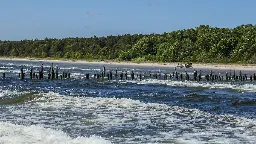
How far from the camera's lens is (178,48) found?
12500cm

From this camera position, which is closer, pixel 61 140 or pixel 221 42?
pixel 61 140

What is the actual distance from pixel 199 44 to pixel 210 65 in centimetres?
1725

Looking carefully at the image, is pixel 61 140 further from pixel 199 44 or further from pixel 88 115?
pixel 199 44

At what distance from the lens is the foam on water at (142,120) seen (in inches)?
746

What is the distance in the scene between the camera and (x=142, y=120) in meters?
23.8

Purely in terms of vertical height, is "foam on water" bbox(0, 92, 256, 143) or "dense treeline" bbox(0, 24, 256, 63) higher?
"dense treeline" bbox(0, 24, 256, 63)

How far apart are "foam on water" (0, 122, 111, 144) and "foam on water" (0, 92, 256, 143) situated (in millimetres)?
1352

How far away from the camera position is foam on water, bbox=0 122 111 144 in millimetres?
17562

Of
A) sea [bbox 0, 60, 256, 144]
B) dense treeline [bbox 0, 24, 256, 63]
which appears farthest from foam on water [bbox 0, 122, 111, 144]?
dense treeline [bbox 0, 24, 256, 63]

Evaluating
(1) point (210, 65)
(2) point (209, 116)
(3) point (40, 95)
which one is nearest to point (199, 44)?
(1) point (210, 65)

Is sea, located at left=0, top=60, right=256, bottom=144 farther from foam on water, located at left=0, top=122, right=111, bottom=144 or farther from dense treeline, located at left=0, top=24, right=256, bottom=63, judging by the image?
dense treeline, located at left=0, top=24, right=256, bottom=63

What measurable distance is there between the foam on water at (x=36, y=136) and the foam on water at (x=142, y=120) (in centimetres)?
135

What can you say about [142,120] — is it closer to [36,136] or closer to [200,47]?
→ [36,136]

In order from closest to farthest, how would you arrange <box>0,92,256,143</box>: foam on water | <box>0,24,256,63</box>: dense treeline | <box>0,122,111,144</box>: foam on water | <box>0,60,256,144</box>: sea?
<box>0,122,111,144</box>: foam on water < <box>0,60,256,144</box>: sea < <box>0,92,256,143</box>: foam on water < <box>0,24,256,63</box>: dense treeline
